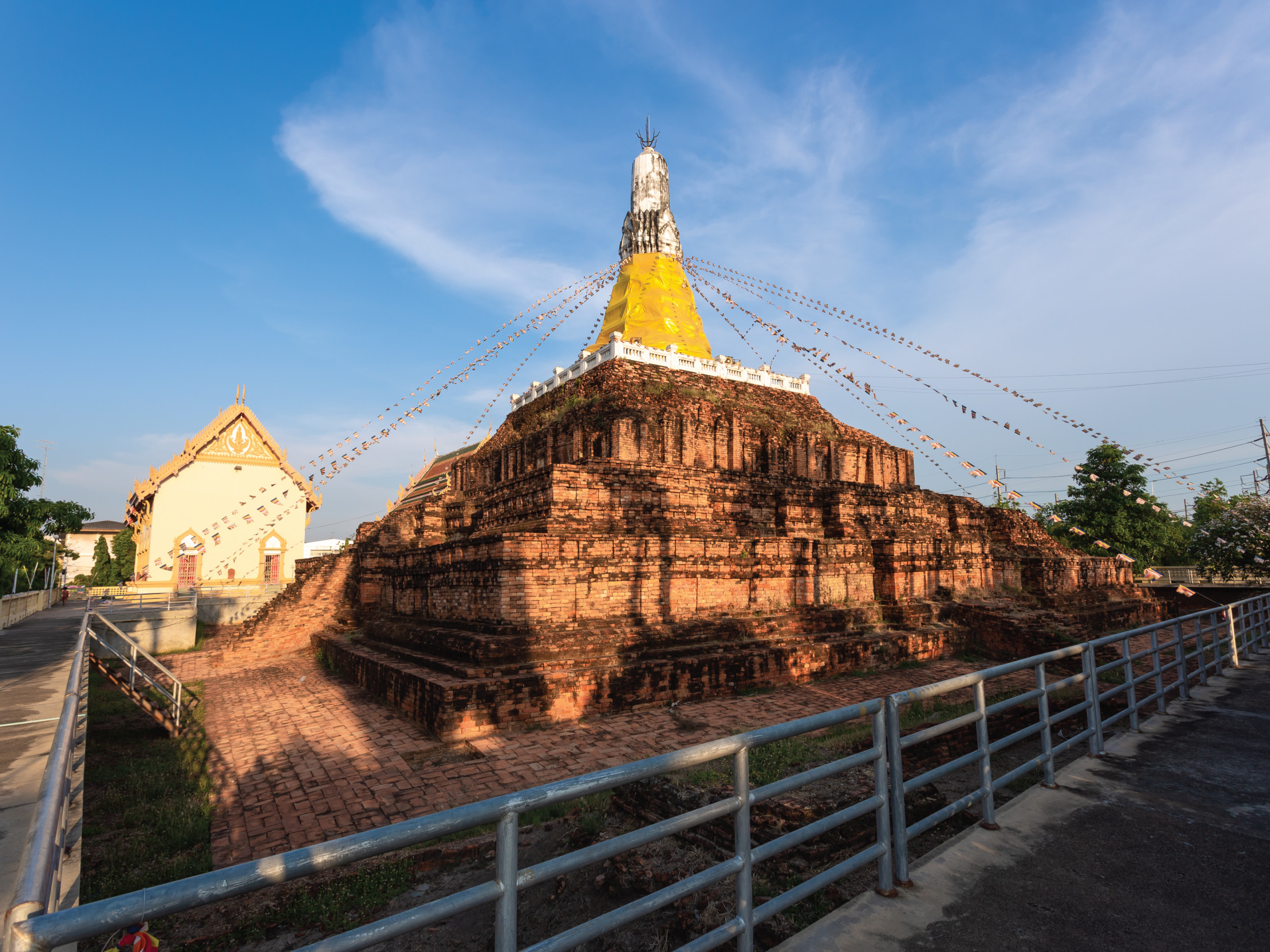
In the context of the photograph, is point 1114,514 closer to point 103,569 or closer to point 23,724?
point 23,724

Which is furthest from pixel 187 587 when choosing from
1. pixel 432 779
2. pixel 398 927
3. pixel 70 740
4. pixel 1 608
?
pixel 398 927

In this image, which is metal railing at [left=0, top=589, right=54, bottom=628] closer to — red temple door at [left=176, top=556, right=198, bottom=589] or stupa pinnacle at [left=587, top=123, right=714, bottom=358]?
red temple door at [left=176, top=556, right=198, bottom=589]

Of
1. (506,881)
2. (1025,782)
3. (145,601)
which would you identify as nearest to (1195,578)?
(1025,782)

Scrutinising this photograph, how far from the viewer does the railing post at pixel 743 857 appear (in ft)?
8.84

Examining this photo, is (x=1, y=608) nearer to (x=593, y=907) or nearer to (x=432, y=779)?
(x=432, y=779)

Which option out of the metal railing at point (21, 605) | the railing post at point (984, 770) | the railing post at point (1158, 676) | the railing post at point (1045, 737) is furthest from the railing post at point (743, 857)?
the metal railing at point (21, 605)

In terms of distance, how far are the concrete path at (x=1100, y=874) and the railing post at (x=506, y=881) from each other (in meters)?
1.49

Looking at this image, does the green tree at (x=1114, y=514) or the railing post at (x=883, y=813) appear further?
the green tree at (x=1114, y=514)

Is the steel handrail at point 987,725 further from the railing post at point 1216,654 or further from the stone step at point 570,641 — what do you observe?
the stone step at point 570,641

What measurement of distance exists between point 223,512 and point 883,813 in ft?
121

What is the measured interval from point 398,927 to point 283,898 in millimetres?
3963

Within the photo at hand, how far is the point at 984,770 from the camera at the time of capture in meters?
3.96

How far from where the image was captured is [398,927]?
1859mm

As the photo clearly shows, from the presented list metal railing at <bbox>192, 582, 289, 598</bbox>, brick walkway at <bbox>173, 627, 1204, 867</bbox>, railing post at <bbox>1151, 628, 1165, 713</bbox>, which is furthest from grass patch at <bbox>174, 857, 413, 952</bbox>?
metal railing at <bbox>192, 582, 289, 598</bbox>
